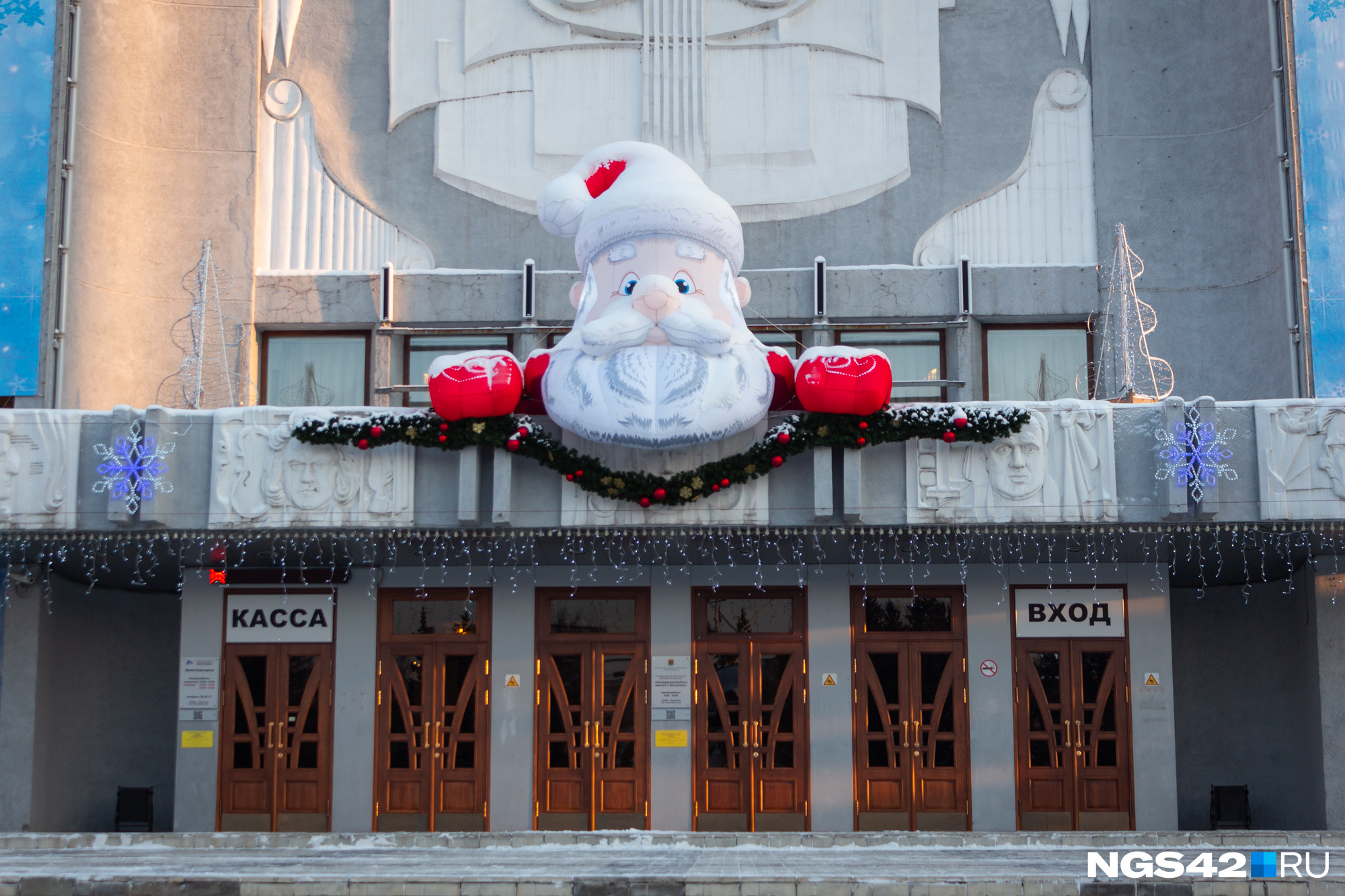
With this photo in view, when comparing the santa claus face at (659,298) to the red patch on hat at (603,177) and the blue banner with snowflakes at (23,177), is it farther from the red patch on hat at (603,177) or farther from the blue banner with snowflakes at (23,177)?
the blue banner with snowflakes at (23,177)

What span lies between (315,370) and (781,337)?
7.33m

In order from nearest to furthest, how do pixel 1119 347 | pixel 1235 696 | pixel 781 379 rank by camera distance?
pixel 781 379, pixel 1119 347, pixel 1235 696

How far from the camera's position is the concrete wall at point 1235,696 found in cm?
1914

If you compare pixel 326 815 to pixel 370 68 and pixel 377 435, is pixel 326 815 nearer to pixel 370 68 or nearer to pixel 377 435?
pixel 377 435

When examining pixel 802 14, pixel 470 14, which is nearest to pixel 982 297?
pixel 802 14

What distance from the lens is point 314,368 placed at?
20.6m

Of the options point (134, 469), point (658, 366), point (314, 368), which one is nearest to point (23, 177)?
point (314, 368)

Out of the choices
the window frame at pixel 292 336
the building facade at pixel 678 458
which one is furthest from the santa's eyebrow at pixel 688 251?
the window frame at pixel 292 336

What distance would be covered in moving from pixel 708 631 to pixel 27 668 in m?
9.15

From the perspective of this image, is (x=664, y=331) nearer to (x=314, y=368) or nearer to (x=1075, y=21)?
(x=314, y=368)

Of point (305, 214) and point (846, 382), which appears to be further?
point (305, 214)

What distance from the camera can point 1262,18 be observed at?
19.5 meters

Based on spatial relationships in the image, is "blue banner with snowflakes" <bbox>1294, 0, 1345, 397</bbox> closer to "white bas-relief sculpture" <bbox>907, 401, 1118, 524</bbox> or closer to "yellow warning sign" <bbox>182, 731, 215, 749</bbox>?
"white bas-relief sculpture" <bbox>907, 401, 1118, 524</bbox>

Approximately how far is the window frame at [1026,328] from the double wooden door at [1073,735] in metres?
4.29
